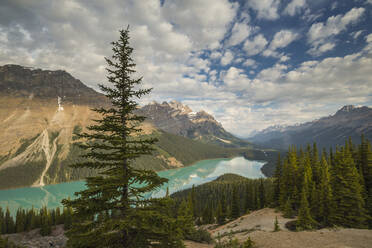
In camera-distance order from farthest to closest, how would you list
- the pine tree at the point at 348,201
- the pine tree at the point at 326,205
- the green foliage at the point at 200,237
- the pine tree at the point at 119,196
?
the pine tree at the point at 326,205 < the pine tree at the point at 348,201 < the green foliage at the point at 200,237 < the pine tree at the point at 119,196

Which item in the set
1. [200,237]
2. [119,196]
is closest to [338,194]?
[200,237]

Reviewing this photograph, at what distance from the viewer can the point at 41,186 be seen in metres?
182

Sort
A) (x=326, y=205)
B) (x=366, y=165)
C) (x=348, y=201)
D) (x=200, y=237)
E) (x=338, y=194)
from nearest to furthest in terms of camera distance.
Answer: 1. (x=200, y=237)
2. (x=348, y=201)
3. (x=338, y=194)
4. (x=326, y=205)
5. (x=366, y=165)

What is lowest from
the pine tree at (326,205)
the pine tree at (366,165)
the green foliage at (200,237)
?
the green foliage at (200,237)

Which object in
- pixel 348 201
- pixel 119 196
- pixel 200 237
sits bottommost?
pixel 200 237

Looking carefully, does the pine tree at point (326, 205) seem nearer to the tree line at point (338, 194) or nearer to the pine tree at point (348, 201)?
the tree line at point (338, 194)

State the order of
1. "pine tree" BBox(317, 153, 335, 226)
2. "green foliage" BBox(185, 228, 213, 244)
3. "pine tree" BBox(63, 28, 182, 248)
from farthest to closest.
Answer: "pine tree" BBox(317, 153, 335, 226), "green foliage" BBox(185, 228, 213, 244), "pine tree" BBox(63, 28, 182, 248)

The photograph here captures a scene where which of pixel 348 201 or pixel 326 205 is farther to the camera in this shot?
pixel 326 205

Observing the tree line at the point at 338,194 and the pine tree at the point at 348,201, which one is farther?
the tree line at the point at 338,194

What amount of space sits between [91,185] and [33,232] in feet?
282

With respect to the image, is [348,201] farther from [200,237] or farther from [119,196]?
[119,196]

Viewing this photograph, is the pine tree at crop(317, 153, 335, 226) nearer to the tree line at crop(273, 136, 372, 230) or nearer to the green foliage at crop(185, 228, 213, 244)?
the tree line at crop(273, 136, 372, 230)

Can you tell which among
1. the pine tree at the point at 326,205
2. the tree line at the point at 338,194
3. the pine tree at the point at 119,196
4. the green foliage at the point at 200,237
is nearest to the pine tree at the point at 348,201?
the tree line at the point at 338,194

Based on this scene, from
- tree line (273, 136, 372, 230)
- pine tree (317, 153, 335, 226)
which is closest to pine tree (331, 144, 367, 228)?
tree line (273, 136, 372, 230)
